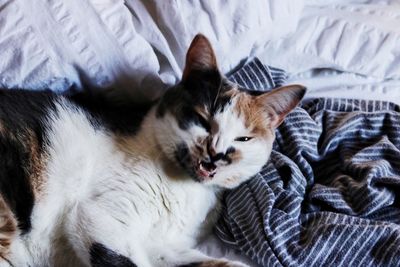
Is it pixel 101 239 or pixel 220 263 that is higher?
pixel 101 239

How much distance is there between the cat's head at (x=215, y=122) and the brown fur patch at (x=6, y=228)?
0.34 m

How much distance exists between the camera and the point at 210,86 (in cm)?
107

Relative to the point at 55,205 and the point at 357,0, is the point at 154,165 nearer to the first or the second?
the point at 55,205

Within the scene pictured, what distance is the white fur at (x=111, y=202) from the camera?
0.97 metres

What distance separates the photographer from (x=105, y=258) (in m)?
0.94

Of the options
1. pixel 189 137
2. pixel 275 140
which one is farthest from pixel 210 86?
pixel 275 140

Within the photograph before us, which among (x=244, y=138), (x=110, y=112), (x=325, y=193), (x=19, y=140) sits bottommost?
(x=325, y=193)

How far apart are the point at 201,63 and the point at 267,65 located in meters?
0.35

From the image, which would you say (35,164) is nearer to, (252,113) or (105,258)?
(105,258)

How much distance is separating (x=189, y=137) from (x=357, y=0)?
94cm

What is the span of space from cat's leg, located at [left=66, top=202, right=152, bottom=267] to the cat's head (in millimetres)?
193

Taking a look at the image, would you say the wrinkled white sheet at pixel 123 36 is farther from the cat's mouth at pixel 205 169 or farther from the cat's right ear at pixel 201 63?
the cat's mouth at pixel 205 169

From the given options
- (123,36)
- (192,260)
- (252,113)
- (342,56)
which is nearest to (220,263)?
(192,260)

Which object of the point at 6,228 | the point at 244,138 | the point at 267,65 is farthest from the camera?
the point at 267,65
